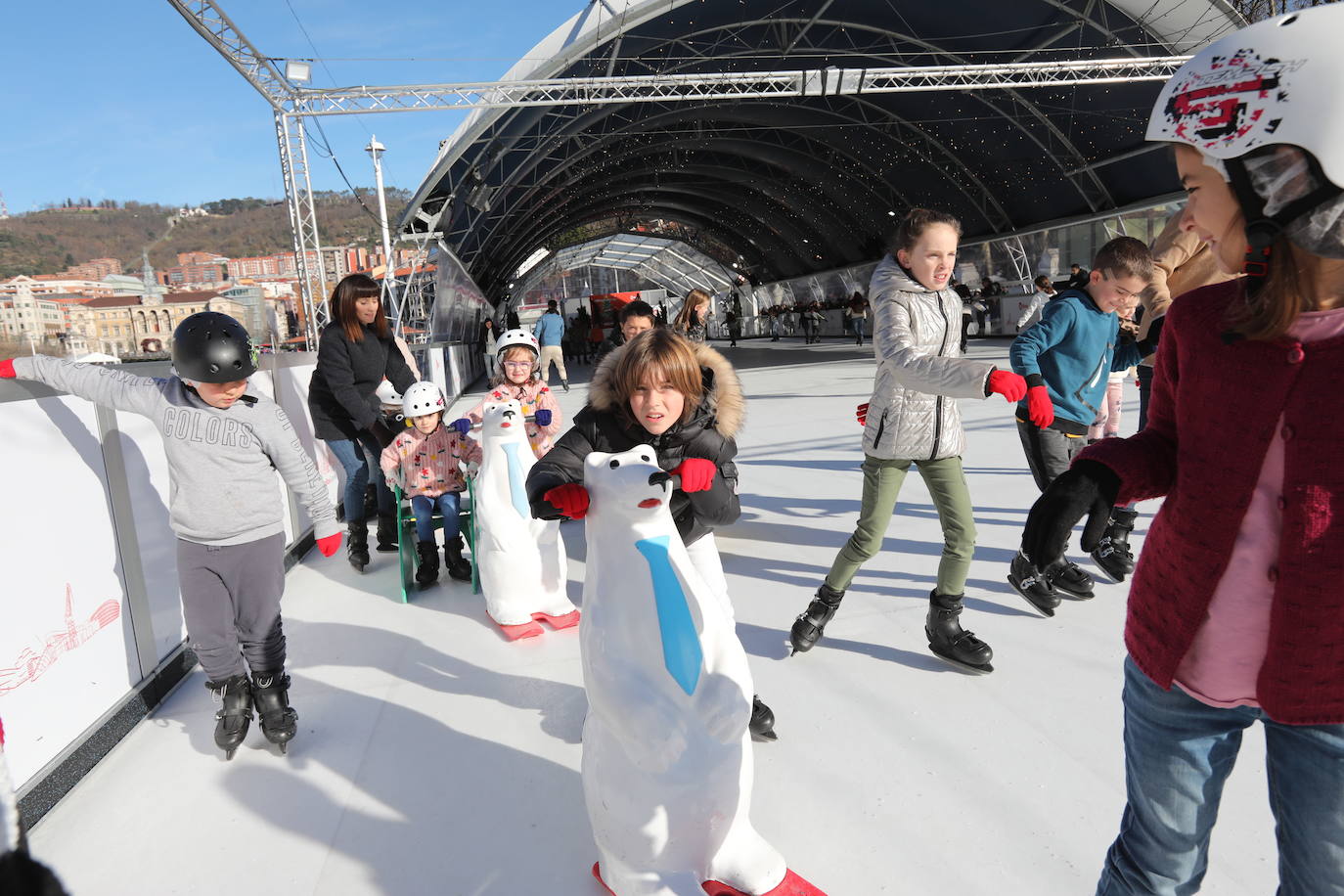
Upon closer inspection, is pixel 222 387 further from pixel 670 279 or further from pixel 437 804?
pixel 670 279

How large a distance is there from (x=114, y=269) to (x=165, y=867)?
8.89 meters

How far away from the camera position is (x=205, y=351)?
7.80ft

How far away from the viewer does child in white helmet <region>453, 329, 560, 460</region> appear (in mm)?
4004

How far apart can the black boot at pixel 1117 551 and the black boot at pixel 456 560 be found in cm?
315

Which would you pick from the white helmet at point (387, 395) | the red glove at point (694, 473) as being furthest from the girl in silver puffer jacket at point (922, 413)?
the white helmet at point (387, 395)

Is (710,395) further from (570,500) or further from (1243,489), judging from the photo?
(1243,489)

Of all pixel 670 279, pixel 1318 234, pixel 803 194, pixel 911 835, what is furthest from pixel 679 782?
pixel 670 279

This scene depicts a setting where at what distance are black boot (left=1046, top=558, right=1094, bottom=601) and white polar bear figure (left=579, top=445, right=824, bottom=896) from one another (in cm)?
228

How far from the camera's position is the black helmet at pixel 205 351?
7.77 feet

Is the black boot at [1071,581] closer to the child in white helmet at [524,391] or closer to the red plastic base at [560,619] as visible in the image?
the red plastic base at [560,619]

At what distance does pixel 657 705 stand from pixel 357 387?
11.6 ft

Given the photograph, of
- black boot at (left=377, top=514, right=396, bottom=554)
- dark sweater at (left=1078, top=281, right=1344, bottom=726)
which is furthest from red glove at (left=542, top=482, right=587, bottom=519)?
black boot at (left=377, top=514, right=396, bottom=554)

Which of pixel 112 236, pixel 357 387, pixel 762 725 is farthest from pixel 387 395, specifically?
pixel 112 236

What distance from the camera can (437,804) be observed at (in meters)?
2.23
